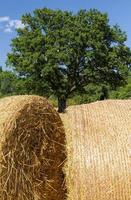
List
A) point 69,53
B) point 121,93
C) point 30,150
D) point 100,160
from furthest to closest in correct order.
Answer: point 121,93
point 69,53
point 30,150
point 100,160

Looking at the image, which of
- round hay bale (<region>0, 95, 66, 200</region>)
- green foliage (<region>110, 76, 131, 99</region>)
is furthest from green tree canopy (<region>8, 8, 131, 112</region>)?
round hay bale (<region>0, 95, 66, 200</region>)

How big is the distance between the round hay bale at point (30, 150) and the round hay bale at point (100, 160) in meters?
0.30

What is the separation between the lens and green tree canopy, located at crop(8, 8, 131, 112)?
41312mm

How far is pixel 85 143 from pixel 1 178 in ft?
3.76

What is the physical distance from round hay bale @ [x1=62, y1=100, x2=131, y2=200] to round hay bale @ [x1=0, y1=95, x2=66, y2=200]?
0.99 feet

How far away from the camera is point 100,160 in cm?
641

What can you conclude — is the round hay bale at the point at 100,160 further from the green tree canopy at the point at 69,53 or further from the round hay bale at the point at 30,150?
the green tree canopy at the point at 69,53

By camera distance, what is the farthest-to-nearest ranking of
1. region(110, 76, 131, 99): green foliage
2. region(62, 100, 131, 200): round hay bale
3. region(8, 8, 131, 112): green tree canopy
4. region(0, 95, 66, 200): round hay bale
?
region(110, 76, 131, 99): green foliage, region(8, 8, 131, 112): green tree canopy, region(62, 100, 131, 200): round hay bale, region(0, 95, 66, 200): round hay bale

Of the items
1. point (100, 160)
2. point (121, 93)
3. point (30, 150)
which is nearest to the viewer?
point (100, 160)

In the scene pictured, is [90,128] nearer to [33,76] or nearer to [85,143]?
[85,143]

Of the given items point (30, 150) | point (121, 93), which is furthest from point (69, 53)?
point (30, 150)

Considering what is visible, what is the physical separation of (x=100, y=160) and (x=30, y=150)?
90cm

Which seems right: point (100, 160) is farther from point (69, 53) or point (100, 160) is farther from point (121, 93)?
point (121, 93)

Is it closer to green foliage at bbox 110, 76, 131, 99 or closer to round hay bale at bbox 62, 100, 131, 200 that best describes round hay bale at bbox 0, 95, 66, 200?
round hay bale at bbox 62, 100, 131, 200
